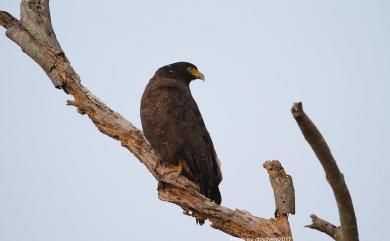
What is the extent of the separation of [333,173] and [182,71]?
16.4 feet

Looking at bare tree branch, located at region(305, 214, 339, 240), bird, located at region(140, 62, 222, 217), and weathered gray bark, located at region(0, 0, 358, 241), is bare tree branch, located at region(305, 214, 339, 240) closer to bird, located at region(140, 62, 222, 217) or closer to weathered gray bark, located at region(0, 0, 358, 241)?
weathered gray bark, located at region(0, 0, 358, 241)

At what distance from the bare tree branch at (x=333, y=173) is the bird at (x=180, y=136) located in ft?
10.5

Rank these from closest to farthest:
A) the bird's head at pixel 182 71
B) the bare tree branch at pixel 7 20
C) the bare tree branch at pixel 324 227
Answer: the bare tree branch at pixel 324 227, the bare tree branch at pixel 7 20, the bird's head at pixel 182 71

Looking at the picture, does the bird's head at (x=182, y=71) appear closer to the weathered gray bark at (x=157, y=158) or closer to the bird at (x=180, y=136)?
the bird at (x=180, y=136)

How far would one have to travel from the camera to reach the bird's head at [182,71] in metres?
8.53

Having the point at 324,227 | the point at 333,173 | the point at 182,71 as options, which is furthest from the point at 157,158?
the point at 333,173

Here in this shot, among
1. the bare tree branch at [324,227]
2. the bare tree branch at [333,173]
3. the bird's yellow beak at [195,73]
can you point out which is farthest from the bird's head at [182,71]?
the bare tree branch at [333,173]

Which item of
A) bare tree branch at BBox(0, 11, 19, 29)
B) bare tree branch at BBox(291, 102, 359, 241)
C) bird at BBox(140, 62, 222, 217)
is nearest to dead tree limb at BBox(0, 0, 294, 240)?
bare tree branch at BBox(0, 11, 19, 29)

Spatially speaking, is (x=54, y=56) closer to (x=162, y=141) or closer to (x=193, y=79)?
(x=162, y=141)

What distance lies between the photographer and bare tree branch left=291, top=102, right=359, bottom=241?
12.2ft

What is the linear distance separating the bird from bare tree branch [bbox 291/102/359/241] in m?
3.21

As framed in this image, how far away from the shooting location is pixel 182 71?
8.70m

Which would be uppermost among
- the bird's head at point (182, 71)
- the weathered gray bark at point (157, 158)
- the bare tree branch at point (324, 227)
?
the bird's head at point (182, 71)

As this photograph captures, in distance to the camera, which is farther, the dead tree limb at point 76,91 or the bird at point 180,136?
the bird at point 180,136
